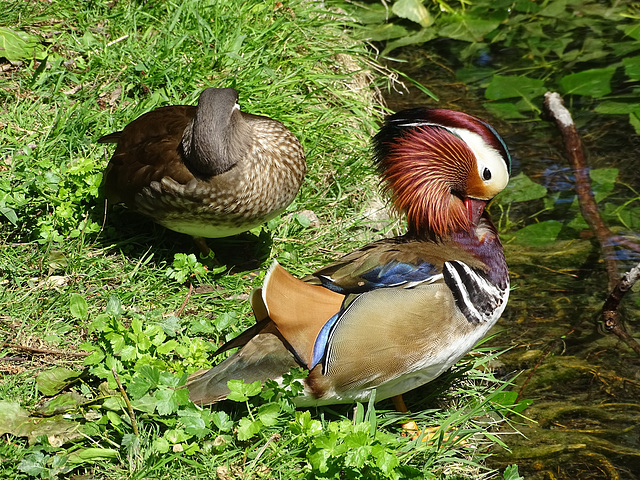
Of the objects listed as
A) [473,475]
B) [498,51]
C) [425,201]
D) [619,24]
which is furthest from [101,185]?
[619,24]

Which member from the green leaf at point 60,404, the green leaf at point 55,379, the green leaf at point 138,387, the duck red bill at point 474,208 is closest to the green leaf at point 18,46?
the green leaf at point 55,379

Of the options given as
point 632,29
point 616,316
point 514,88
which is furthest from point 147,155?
point 632,29

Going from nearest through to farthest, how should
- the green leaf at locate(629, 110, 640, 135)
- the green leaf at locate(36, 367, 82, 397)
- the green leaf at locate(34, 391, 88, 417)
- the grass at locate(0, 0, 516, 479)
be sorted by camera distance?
1. the grass at locate(0, 0, 516, 479)
2. the green leaf at locate(34, 391, 88, 417)
3. the green leaf at locate(36, 367, 82, 397)
4. the green leaf at locate(629, 110, 640, 135)

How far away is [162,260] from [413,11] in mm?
3436

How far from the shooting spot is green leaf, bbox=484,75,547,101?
5.24m

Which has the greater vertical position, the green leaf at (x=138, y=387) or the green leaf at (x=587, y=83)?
the green leaf at (x=138, y=387)

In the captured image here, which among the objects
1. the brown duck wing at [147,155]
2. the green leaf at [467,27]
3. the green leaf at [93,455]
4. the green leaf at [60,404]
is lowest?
the green leaf at [93,455]

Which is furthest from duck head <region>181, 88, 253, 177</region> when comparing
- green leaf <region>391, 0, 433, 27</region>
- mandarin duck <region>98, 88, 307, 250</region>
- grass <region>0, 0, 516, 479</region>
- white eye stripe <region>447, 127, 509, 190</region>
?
green leaf <region>391, 0, 433, 27</region>

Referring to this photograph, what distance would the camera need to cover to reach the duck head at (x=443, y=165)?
9.34 ft

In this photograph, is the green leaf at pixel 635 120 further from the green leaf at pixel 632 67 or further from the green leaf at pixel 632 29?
the green leaf at pixel 632 29

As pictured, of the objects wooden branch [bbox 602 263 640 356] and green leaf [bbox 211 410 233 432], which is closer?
green leaf [bbox 211 410 233 432]

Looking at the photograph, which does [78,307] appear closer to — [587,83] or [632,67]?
[587,83]

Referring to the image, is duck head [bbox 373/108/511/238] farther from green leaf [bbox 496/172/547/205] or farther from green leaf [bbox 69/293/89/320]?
green leaf [bbox 496/172/547/205]

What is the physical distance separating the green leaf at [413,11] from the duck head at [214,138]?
9.79 feet
